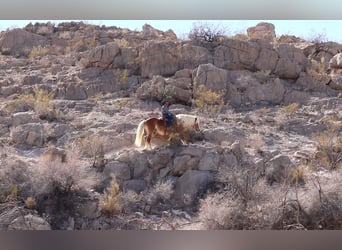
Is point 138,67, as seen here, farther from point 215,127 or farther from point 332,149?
point 332,149

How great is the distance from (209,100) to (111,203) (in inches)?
83.8

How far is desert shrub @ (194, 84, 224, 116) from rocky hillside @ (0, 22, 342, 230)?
17 millimetres

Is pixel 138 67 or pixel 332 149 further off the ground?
pixel 138 67

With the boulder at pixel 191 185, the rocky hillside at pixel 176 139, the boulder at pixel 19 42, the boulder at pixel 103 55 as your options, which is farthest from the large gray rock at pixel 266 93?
the boulder at pixel 19 42

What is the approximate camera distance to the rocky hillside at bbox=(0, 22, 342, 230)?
5.03 meters

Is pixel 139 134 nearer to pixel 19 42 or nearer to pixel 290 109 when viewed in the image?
pixel 290 109

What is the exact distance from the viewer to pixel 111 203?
5.08 meters

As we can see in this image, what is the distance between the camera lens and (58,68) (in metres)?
7.55

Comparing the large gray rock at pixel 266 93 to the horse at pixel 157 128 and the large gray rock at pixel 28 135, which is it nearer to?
the horse at pixel 157 128

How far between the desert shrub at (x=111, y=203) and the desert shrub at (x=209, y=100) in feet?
5.93

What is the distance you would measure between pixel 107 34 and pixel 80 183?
394cm

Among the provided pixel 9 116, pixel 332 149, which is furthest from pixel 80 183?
pixel 332 149

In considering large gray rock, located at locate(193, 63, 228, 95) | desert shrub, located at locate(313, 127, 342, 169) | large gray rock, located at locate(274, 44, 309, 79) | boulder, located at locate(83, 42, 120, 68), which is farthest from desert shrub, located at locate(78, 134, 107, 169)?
large gray rock, located at locate(274, 44, 309, 79)
